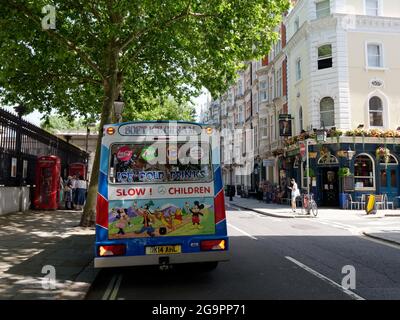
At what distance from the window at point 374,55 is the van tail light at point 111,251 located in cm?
2594

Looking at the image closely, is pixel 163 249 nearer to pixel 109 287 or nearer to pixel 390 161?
pixel 109 287

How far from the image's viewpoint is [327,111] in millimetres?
28203

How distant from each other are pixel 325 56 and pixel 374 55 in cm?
321

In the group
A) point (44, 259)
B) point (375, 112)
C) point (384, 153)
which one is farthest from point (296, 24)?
point (44, 259)

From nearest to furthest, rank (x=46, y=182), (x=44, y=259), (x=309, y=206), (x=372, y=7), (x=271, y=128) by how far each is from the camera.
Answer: (x=44, y=259) < (x=46, y=182) < (x=309, y=206) < (x=372, y=7) < (x=271, y=128)

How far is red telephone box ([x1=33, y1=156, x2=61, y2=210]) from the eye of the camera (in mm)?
19828

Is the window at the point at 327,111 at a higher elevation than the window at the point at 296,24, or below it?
below

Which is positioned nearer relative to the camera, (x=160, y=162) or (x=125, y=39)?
(x=160, y=162)

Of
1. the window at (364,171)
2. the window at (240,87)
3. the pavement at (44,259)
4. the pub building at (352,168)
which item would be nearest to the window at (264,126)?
the pub building at (352,168)

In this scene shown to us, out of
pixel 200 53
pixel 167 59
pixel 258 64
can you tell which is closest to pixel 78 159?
pixel 167 59

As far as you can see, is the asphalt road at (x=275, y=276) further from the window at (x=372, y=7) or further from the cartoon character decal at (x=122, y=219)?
the window at (x=372, y=7)

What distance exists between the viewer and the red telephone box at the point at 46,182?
19828 mm
